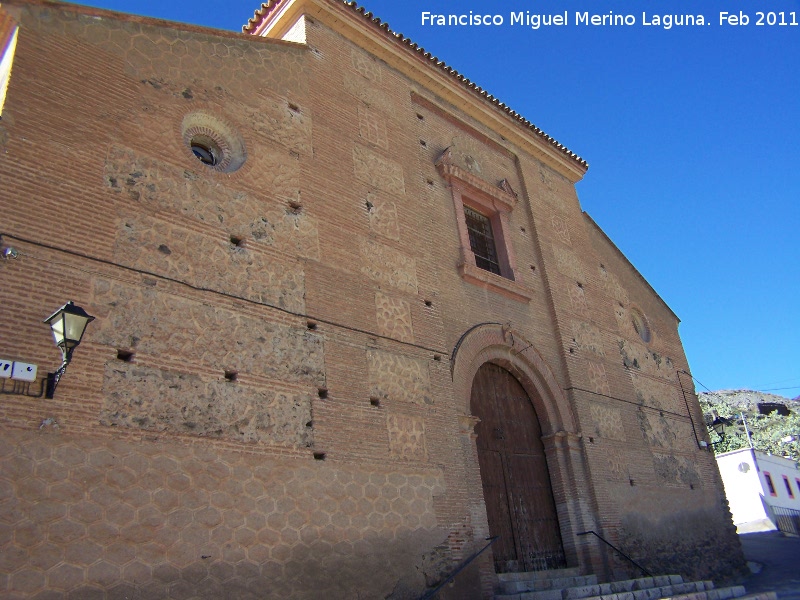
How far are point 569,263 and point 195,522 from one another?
9073mm

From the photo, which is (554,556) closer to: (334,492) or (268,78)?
(334,492)

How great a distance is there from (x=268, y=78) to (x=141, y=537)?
5787 millimetres

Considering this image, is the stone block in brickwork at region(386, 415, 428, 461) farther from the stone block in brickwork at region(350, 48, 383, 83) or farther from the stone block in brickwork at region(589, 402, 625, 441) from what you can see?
the stone block in brickwork at region(350, 48, 383, 83)

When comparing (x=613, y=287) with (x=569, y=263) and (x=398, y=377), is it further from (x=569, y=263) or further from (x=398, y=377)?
(x=398, y=377)

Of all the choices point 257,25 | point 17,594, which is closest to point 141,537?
point 17,594

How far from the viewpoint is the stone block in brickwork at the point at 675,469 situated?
1230 cm

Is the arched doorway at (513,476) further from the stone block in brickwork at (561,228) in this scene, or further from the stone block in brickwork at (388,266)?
the stone block in brickwork at (561,228)

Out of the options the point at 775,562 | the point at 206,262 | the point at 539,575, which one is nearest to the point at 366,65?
the point at 206,262

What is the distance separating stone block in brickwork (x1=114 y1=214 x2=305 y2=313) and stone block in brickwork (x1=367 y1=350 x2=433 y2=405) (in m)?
1.18

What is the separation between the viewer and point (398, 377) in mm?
8328

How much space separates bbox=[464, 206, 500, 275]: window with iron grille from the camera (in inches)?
454

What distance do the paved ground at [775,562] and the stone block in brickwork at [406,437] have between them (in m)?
6.30

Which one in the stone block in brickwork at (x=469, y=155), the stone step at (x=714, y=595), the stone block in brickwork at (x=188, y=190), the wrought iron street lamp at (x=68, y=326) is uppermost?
the stone block in brickwork at (x=469, y=155)

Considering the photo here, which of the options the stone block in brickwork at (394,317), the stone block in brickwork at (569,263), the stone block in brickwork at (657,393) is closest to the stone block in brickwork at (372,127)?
the stone block in brickwork at (394,317)
